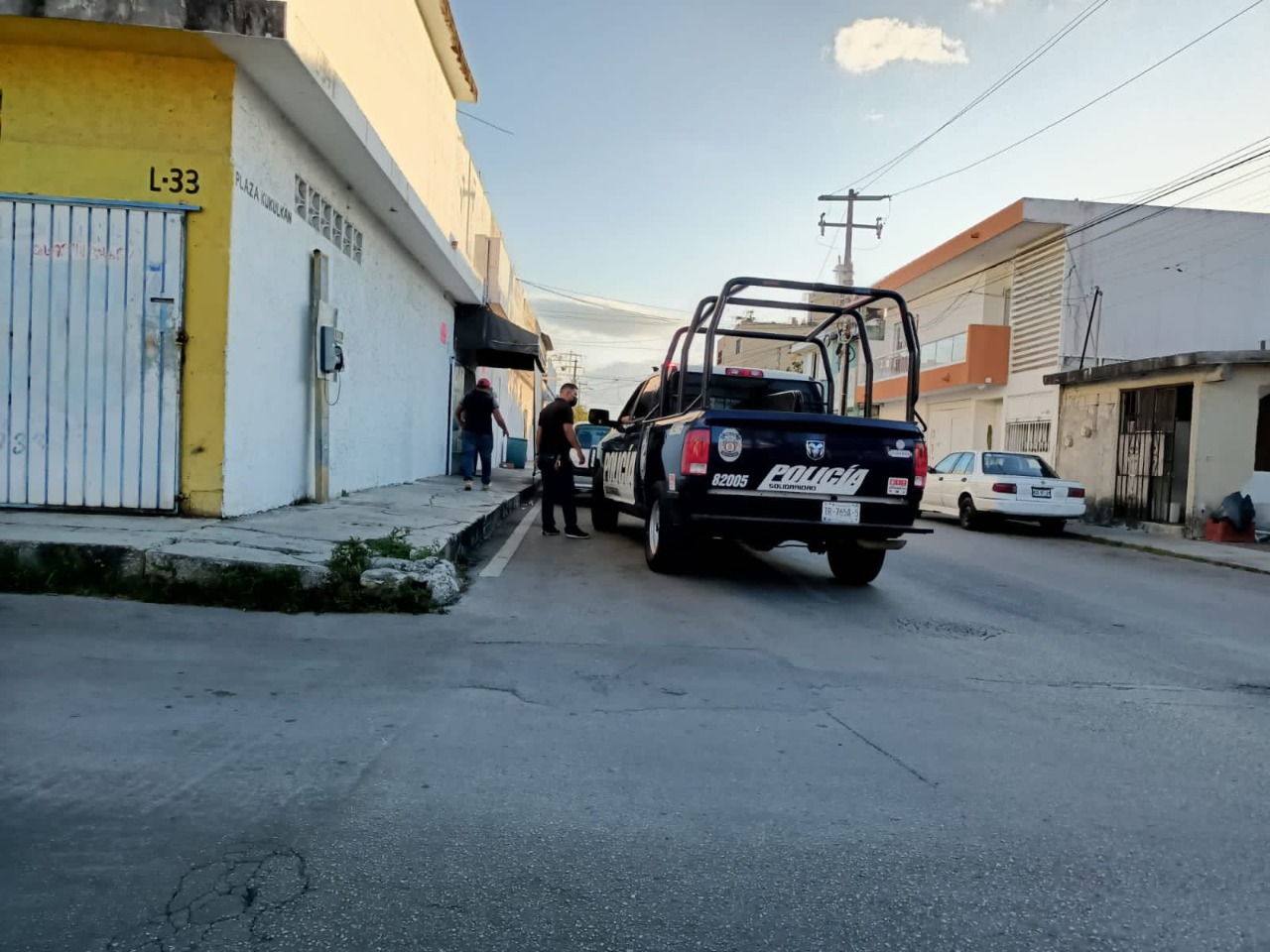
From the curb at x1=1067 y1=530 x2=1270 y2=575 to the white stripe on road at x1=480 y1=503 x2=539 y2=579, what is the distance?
9.76 metres

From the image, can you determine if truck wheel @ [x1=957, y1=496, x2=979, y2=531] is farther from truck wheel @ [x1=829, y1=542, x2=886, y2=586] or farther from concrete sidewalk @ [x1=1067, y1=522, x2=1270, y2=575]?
truck wheel @ [x1=829, y1=542, x2=886, y2=586]

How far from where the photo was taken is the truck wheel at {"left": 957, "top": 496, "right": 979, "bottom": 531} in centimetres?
1597

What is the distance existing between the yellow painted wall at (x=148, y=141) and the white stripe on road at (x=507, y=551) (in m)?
2.48

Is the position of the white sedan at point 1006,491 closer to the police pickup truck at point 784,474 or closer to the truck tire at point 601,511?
the truck tire at point 601,511

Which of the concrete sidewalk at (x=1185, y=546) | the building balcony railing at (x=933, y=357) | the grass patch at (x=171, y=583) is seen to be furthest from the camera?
the building balcony railing at (x=933, y=357)

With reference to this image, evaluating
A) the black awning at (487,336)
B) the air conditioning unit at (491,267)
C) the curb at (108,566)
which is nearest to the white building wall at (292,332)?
the curb at (108,566)

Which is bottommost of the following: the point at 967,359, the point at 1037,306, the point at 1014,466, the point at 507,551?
the point at 507,551

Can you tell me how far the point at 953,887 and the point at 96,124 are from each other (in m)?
8.14

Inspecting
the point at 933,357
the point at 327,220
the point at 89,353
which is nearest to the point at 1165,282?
the point at 933,357

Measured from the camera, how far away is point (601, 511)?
11.7 m

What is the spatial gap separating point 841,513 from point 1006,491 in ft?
30.7

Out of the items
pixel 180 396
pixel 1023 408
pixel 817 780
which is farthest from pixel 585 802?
pixel 1023 408

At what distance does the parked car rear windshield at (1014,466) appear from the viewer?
51.5 feet

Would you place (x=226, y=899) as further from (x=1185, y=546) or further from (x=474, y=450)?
(x=1185, y=546)
